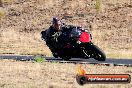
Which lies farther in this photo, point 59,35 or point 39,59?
point 39,59

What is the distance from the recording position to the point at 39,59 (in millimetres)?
19453

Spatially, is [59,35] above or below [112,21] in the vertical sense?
above

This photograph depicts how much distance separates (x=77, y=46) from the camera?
17609mm

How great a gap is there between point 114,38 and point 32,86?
22.8 meters

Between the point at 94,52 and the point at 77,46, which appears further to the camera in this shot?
the point at 77,46

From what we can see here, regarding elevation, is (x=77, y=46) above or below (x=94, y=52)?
above

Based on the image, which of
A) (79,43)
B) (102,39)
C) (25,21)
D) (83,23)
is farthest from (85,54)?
(25,21)

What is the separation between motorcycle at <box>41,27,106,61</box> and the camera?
17.1 meters

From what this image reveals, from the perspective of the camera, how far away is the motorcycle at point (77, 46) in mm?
17141

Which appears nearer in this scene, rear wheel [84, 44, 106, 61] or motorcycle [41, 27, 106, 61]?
rear wheel [84, 44, 106, 61]

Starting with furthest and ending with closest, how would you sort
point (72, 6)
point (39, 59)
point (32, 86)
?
point (72, 6) < point (39, 59) < point (32, 86)

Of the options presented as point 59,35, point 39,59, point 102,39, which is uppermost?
point 59,35

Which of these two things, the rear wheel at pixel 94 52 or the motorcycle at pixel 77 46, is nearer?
the rear wheel at pixel 94 52

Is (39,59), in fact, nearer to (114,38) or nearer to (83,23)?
(114,38)
